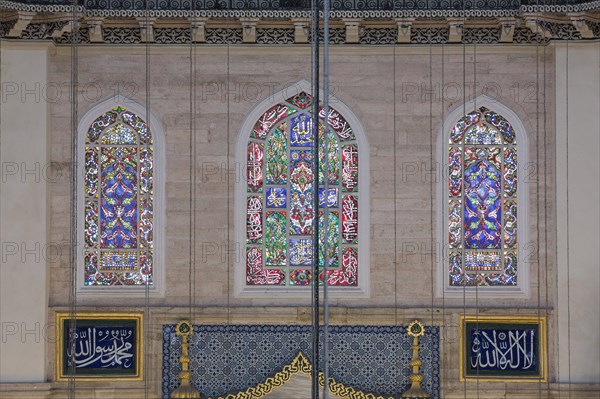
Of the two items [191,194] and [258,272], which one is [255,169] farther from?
[258,272]

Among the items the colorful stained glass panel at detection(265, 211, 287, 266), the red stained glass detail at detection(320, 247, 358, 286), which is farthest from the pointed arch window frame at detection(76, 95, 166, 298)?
the red stained glass detail at detection(320, 247, 358, 286)

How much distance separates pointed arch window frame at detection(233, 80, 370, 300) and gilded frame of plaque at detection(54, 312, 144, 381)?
0.88 m

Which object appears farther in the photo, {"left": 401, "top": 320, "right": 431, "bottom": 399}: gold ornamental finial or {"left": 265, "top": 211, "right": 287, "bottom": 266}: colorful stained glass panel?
{"left": 265, "top": 211, "right": 287, "bottom": 266}: colorful stained glass panel

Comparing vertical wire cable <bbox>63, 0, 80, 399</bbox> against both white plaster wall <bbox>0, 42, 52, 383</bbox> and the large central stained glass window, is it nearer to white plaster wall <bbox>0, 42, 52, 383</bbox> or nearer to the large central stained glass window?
white plaster wall <bbox>0, 42, 52, 383</bbox>

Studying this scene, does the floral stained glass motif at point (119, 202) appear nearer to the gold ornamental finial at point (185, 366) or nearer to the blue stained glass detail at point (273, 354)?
the gold ornamental finial at point (185, 366)

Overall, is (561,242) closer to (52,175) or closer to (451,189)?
(451,189)

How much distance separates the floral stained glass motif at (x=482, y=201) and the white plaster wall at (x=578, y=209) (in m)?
0.40

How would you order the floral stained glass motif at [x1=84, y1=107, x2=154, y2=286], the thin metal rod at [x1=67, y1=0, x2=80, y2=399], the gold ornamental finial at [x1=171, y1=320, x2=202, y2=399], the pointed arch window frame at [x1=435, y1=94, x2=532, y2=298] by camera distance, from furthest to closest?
the floral stained glass motif at [x1=84, y1=107, x2=154, y2=286] < the pointed arch window frame at [x1=435, y1=94, x2=532, y2=298] < the gold ornamental finial at [x1=171, y1=320, x2=202, y2=399] < the thin metal rod at [x1=67, y1=0, x2=80, y2=399]

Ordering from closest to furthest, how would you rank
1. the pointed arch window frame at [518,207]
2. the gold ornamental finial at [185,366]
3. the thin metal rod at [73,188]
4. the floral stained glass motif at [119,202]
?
the thin metal rod at [73,188] → the gold ornamental finial at [185,366] → the pointed arch window frame at [518,207] → the floral stained glass motif at [119,202]

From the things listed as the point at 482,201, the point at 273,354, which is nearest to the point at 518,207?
the point at 482,201

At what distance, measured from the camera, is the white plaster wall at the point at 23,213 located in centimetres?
873

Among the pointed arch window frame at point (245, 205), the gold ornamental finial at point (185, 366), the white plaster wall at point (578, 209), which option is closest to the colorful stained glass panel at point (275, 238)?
the pointed arch window frame at point (245, 205)

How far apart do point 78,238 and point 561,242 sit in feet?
12.4

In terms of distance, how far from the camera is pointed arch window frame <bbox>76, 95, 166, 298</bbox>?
8898mm
